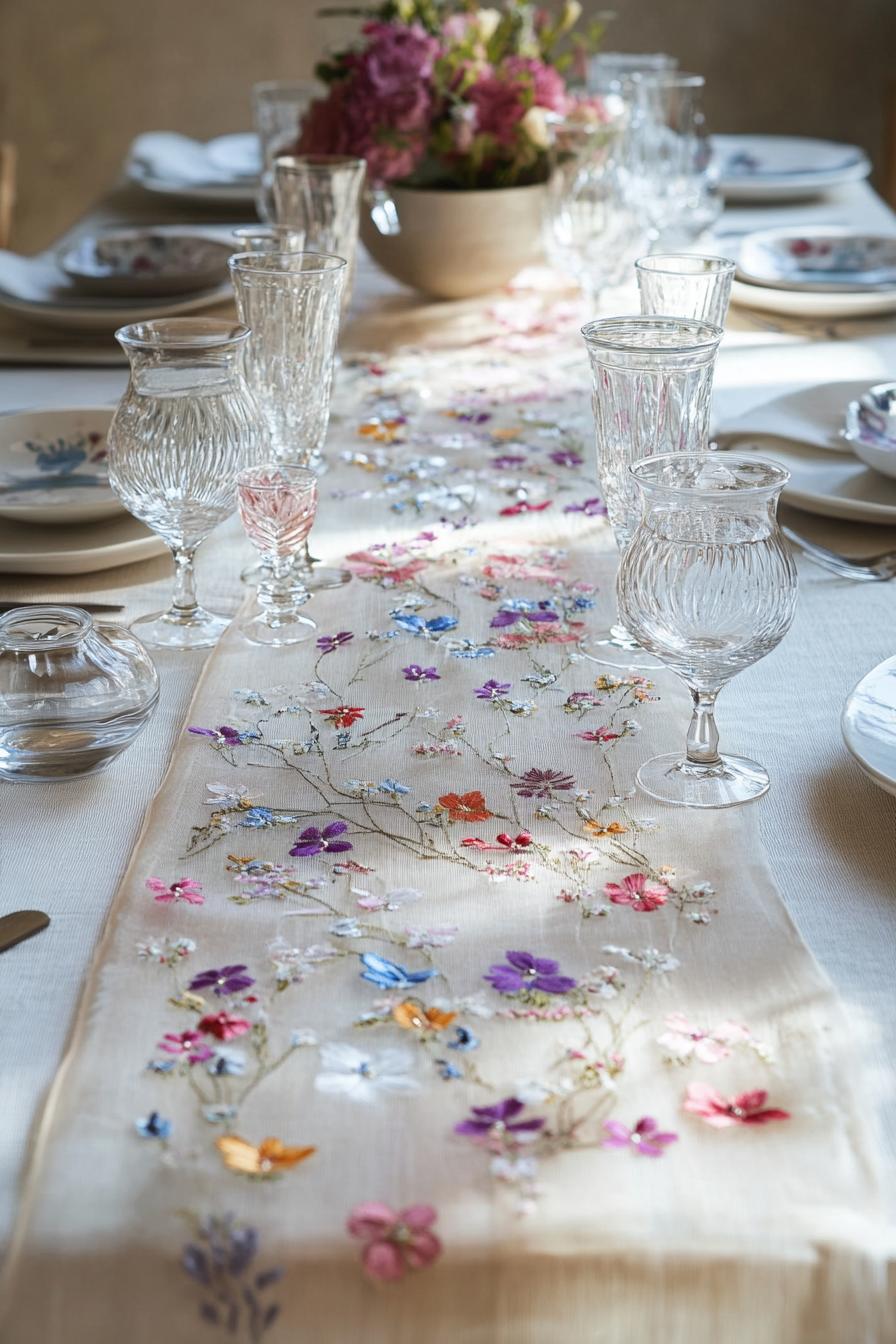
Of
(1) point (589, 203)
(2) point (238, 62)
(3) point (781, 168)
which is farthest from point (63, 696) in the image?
(2) point (238, 62)

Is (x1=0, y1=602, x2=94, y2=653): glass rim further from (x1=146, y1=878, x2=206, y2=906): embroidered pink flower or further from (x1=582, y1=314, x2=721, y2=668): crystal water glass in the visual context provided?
(x1=582, y1=314, x2=721, y2=668): crystal water glass

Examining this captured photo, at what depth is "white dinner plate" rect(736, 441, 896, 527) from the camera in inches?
46.2

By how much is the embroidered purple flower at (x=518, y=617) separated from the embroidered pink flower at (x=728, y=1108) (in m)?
0.51

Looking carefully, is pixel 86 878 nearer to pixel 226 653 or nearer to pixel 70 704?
pixel 70 704

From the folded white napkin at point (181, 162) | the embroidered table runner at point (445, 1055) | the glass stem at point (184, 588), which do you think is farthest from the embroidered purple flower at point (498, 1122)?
the folded white napkin at point (181, 162)

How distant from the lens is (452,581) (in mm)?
1135

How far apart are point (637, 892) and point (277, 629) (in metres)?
0.41

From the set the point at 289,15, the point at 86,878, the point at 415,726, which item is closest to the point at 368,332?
the point at 415,726

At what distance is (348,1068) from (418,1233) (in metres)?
0.09

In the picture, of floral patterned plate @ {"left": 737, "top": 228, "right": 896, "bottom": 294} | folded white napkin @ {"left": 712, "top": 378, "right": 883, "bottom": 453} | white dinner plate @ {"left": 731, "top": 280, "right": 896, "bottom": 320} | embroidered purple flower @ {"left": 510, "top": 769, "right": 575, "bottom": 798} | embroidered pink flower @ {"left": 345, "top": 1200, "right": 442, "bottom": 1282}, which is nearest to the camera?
embroidered pink flower @ {"left": 345, "top": 1200, "right": 442, "bottom": 1282}

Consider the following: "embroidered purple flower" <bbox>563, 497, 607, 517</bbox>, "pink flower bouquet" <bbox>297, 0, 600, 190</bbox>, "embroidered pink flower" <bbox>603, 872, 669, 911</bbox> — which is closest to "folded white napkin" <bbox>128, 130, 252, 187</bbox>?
"pink flower bouquet" <bbox>297, 0, 600, 190</bbox>

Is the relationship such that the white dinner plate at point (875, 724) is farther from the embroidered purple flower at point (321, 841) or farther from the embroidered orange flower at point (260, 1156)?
the embroidered orange flower at point (260, 1156)

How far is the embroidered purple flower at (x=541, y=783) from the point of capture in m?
0.83

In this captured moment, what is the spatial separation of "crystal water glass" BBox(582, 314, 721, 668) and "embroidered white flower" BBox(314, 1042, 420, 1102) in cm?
45
